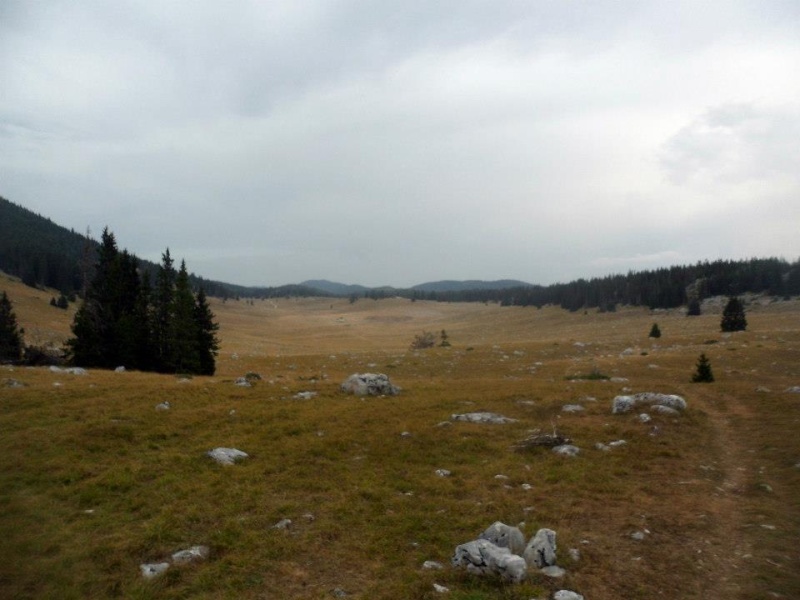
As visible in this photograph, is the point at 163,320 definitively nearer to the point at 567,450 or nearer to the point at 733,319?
the point at 567,450

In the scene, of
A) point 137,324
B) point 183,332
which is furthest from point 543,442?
point 137,324

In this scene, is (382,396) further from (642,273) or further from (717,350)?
(642,273)

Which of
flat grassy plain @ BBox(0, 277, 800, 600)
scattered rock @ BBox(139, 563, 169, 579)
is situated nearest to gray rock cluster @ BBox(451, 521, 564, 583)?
flat grassy plain @ BBox(0, 277, 800, 600)

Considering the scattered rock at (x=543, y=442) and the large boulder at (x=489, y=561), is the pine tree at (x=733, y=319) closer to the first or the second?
the scattered rock at (x=543, y=442)

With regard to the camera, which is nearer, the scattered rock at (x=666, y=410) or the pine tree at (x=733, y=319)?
the scattered rock at (x=666, y=410)

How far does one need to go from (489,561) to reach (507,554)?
1.25 ft

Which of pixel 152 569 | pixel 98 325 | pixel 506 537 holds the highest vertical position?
pixel 98 325

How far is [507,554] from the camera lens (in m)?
8.74

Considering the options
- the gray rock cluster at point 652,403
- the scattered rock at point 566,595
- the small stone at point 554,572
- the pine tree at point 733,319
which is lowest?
the small stone at point 554,572

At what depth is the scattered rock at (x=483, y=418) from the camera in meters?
20.2

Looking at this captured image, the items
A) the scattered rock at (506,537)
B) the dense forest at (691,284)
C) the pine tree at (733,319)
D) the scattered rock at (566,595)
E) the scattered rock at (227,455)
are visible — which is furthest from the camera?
the dense forest at (691,284)

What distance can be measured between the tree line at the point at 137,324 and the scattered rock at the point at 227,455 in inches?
1104

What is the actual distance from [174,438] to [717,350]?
41.3m

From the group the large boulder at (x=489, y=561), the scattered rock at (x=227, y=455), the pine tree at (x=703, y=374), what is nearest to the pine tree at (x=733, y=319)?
the pine tree at (x=703, y=374)
